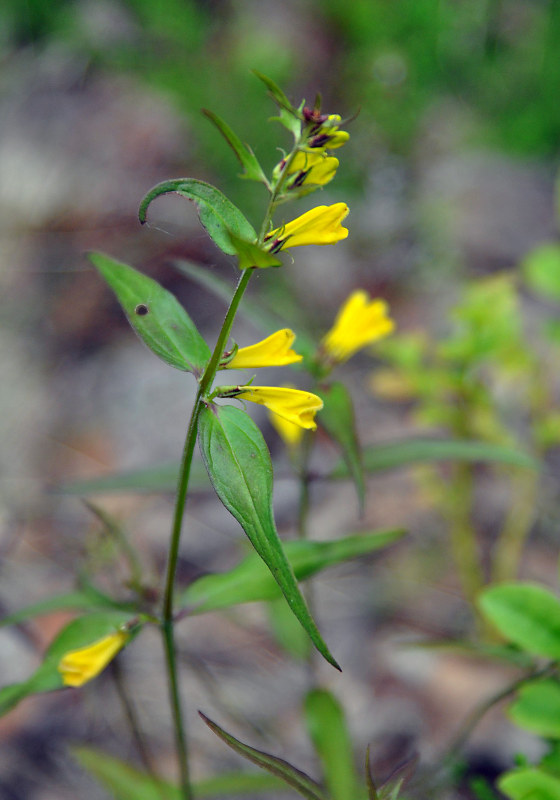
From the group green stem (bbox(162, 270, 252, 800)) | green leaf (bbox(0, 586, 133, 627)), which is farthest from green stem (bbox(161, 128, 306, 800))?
green leaf (bbox(0, 586, 133, 627))

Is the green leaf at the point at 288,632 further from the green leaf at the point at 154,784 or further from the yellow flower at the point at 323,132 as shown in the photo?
the yellow flower at the point at 323,132

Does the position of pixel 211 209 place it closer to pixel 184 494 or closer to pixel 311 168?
pixel 311 168

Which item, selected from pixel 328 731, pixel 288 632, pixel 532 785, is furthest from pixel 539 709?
pixel 288 632

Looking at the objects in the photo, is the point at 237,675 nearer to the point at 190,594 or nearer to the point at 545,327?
the point at 190,594

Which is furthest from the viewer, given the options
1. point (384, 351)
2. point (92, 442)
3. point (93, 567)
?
point (92, 442)

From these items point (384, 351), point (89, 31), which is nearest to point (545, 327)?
point (384, 351)
